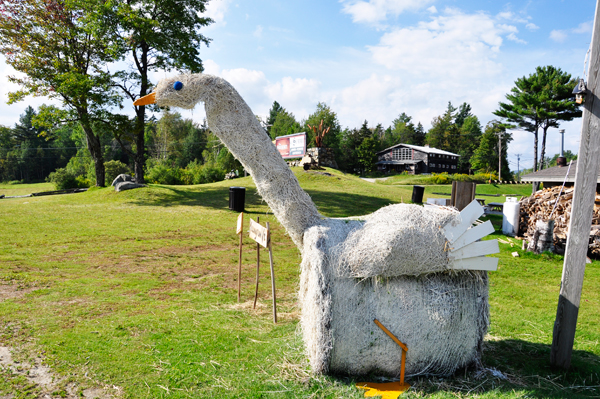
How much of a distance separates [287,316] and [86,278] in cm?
400

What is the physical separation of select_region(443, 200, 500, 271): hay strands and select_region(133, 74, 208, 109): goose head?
9.59 feet

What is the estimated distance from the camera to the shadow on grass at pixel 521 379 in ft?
10.6

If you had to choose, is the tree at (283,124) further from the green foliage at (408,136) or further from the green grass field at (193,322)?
the green grass field at (193,322)

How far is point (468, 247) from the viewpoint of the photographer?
11.0ft

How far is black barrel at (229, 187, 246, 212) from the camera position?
14.3m

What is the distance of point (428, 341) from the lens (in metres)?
3.34

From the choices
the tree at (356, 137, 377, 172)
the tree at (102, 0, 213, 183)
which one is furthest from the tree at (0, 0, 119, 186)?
the tree at (356, 137, 377, 172)

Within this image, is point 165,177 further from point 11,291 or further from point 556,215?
point 556,215

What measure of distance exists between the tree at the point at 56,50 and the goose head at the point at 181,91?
15394mm

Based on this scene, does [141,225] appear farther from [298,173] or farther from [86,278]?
[298,173]

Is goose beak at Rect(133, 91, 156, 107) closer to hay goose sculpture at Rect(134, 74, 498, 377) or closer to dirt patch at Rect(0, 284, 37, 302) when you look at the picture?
hay goose sculpture at Rect(134, 74, 498, 377)

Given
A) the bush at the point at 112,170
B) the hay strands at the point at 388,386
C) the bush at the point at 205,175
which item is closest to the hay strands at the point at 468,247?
the hay strands at the point at 388,386

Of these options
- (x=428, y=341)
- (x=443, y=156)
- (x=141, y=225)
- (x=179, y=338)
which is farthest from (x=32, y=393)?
(x=443, y=156)

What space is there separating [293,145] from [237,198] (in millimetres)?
10896
